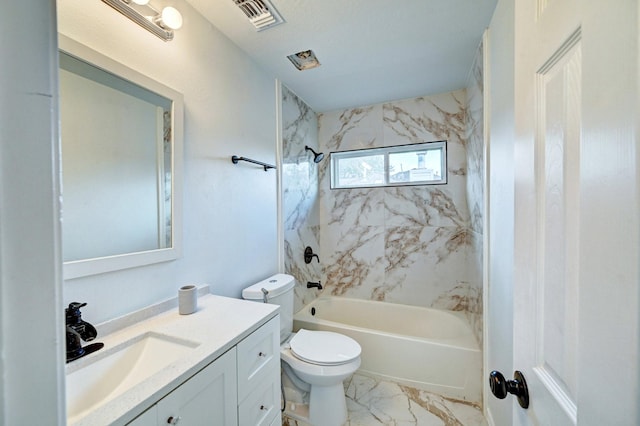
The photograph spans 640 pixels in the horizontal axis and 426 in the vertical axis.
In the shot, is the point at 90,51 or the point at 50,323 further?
the point at 90,51

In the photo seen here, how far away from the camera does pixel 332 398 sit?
155 cm

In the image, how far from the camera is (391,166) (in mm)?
2684

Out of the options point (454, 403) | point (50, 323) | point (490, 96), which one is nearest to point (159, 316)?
point (50, 323)

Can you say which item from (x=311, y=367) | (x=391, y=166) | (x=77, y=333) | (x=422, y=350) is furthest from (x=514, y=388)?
(x=391, y=166)

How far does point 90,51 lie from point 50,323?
1134mm

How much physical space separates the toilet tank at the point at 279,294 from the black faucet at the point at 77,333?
76 cm

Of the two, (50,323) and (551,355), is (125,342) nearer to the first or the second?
(50,323)

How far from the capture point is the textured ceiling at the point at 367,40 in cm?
134

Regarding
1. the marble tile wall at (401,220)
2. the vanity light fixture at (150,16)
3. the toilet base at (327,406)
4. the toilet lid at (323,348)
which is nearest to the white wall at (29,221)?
the vanity light fixture at (150,16)

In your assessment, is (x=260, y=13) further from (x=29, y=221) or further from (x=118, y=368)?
(x=118, y=368)

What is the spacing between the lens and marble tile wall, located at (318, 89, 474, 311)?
7.70 feet

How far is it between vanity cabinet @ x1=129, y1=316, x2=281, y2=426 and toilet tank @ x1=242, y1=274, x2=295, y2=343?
0.40m

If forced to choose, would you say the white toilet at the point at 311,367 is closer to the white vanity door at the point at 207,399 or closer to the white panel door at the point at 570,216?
the white vanity door at the point at 207,399

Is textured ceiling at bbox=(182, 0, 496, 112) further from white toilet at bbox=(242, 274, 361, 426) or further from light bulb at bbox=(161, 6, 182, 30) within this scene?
white toilet at bbox=(242, 274, 361, 426)
